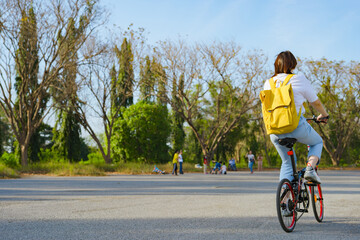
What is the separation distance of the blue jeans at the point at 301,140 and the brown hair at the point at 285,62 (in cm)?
61

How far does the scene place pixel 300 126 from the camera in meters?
4.80

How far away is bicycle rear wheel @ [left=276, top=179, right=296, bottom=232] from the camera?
466 centimetres

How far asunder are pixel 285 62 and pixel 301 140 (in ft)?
3.06

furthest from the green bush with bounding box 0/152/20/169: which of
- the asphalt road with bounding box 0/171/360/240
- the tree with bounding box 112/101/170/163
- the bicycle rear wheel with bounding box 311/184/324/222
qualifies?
the bicycle rear wheel with bounding box 311/184/324/222

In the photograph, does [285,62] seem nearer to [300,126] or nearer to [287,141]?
[300,126]

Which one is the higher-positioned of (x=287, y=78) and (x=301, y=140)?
(x=287, y=78)

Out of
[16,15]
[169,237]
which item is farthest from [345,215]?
[16,15]

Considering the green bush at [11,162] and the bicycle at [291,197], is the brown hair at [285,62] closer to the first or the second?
the bicycle at [291,197]

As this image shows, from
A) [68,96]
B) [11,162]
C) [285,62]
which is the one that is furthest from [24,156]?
[285,62]

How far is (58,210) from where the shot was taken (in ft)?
22.7

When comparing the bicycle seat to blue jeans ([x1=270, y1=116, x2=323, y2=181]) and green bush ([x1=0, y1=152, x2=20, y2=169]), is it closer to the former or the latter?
blue jeans ([x1=270, y1=116, x2=323, y2=181])

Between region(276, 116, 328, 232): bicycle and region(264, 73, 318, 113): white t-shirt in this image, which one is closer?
region(276, 116, 328, 232): bicycle

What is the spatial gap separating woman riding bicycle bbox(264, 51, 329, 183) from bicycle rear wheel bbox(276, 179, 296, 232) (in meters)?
0.19

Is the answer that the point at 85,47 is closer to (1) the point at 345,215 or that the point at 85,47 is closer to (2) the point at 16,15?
(2) the point at 16,15
